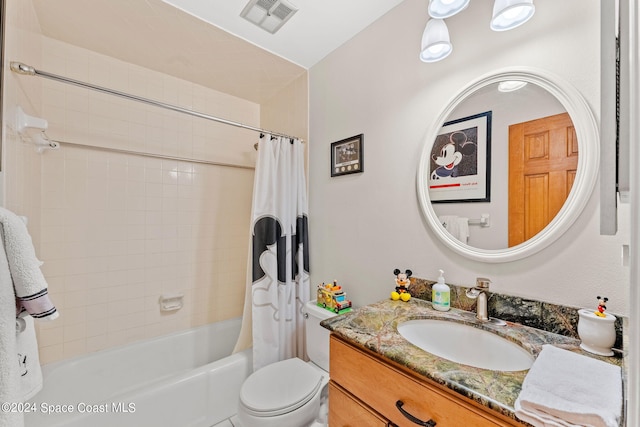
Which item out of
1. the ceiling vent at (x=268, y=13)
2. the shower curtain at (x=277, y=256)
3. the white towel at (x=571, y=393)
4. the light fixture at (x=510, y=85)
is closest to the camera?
the white towel at (x=571, y=393)

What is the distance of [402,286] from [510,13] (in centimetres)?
114

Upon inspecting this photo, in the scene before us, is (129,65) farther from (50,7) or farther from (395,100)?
(395,100)

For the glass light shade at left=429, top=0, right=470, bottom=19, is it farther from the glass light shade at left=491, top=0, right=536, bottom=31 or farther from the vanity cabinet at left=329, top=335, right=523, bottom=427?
the vanity cabinet at left=329, top=335, right=523, bottom=427

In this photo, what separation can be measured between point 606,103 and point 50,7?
91.5 inches

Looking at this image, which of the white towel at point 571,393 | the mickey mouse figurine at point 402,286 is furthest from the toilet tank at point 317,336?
the white towel at point 571,393

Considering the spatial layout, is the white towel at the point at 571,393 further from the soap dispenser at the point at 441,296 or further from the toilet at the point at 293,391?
the toilet at the point at 293,391

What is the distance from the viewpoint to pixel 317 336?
1504 mm

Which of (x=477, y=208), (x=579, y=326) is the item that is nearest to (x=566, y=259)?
(x=579, y=326)

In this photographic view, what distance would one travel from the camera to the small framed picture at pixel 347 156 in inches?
60.2

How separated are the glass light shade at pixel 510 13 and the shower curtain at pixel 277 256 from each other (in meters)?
1.28

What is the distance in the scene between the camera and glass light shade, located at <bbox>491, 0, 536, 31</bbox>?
0.85m

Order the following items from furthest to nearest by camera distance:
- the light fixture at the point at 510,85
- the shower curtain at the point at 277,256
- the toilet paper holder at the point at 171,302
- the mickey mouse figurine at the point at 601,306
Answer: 1. the toilet paper holder at the point at 171,302
2. the shower curtain at the point at 277,256
3. the light fixture at the point at 510,85
4. the mickey mouse figurine at the point at 601,306

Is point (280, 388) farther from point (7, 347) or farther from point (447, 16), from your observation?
point (447, 16)

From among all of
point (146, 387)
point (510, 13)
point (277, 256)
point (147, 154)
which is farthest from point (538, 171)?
point (147, 154)
